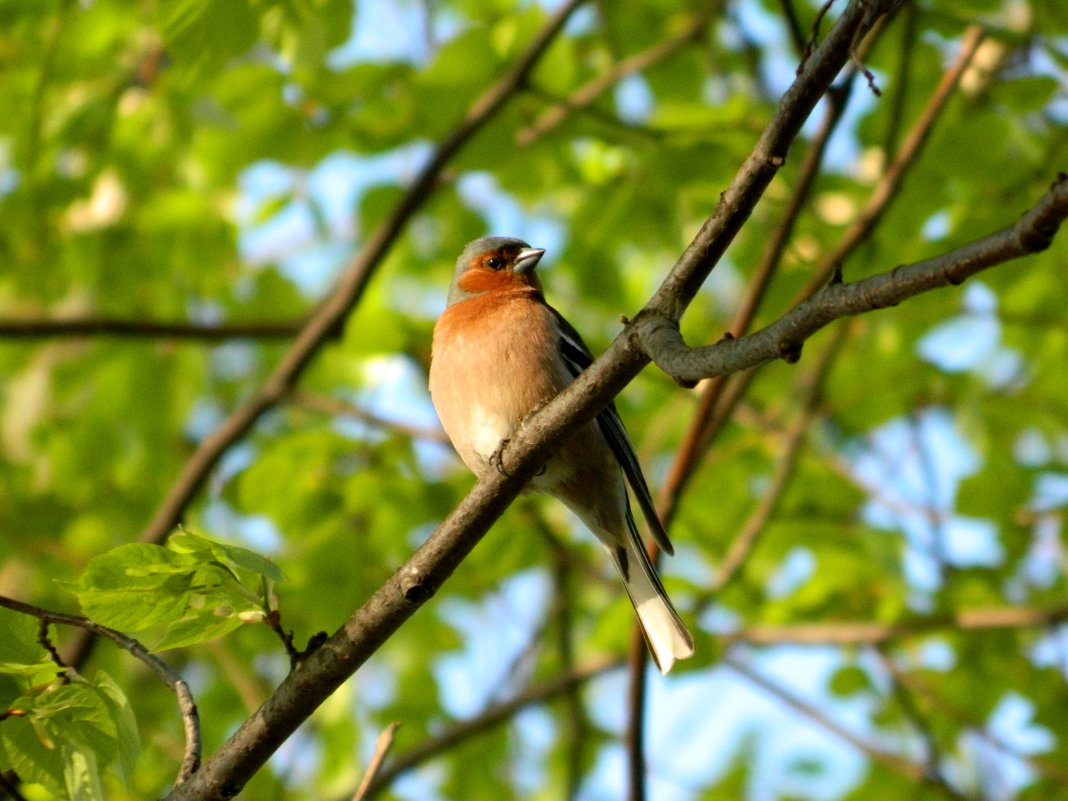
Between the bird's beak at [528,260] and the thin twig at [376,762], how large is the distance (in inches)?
143

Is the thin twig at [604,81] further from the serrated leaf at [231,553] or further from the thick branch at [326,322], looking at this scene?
the serrated leaf at [231,553]

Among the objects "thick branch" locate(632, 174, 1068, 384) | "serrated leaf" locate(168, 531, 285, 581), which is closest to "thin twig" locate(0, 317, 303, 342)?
"serrated leaf" locate(168, 531, 285, 581)

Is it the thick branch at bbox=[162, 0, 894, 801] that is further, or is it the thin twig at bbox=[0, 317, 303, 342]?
the thin twig at bbox=[0, 317, 303, 342]

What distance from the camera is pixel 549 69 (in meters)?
6.76

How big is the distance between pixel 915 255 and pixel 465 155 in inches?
97.7

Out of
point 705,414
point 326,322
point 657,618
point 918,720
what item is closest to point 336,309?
point 326,322

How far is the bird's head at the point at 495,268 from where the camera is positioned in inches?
265

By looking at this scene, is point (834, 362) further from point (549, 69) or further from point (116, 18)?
point (116, 18)

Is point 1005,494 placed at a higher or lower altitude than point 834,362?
lower

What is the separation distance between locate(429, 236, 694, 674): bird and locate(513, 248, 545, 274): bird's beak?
65cm

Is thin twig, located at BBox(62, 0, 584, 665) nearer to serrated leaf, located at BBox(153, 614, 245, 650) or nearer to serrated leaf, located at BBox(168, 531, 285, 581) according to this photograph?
serrated leaf, located at BBox(153, 614, 245, 650)

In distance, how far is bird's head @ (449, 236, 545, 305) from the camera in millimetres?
6727

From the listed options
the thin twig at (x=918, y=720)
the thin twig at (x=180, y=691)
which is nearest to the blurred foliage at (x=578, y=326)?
the thin twig at (x=918, y=720)

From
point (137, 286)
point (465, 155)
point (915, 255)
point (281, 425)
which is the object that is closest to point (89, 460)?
point (137, 286)
